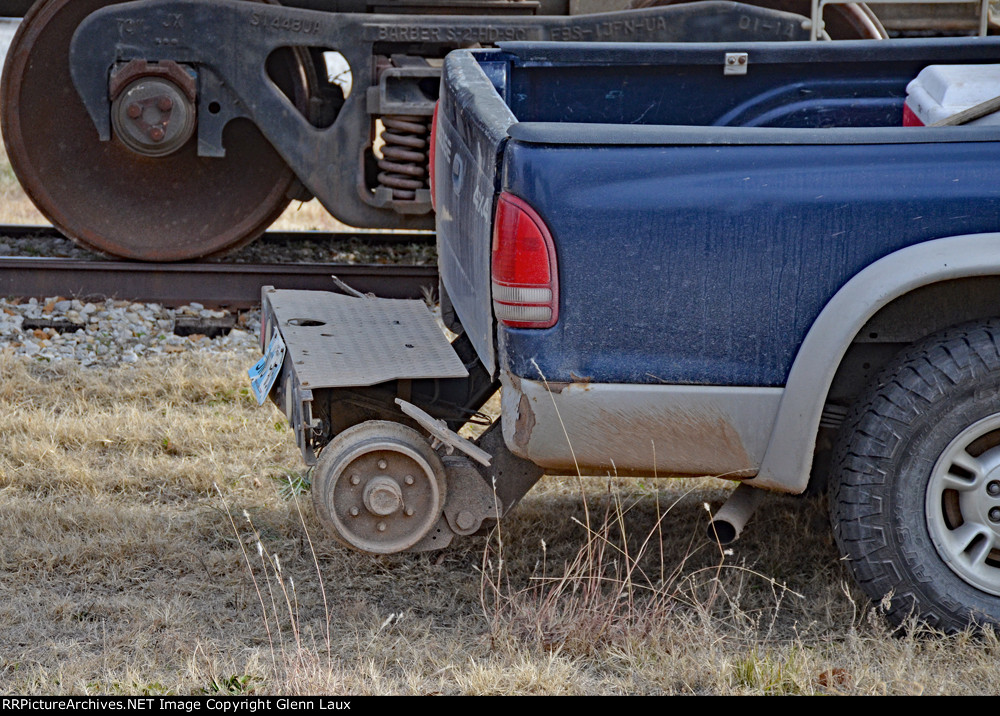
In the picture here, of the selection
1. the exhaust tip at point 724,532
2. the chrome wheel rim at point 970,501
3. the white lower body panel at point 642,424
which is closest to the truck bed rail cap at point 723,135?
the white lower body panel at point 642,424

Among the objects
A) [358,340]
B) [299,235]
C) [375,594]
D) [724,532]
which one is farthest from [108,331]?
[724,532]

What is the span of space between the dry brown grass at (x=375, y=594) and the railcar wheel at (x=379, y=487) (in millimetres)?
274

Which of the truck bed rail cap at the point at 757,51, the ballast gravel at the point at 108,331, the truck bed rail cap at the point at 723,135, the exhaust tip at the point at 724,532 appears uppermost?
the truck bed rail cap at the point at 757,51

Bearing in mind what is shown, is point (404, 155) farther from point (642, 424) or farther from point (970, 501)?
point (970, 501)

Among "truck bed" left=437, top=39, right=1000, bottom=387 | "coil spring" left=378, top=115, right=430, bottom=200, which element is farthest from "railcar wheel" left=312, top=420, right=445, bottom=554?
"coil spring" left=378, top=115, right=430, bottom=200

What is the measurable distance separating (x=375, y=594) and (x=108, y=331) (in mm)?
3228

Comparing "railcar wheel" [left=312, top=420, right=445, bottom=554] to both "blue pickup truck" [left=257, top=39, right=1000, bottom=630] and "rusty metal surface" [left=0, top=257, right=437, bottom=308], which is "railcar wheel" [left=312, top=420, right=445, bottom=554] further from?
"rusty metal surface" [left=0, top=257, right=437, bottom=308]

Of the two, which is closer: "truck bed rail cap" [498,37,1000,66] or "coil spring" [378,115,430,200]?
"truck bed rail cap" [498,37,1000,66]

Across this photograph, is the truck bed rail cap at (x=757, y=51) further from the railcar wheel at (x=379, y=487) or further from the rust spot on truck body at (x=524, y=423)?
the rust spot on truck body at (x=524, y=423)

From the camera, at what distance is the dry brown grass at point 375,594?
3203 mm

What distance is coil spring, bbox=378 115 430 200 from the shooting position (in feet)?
21.7

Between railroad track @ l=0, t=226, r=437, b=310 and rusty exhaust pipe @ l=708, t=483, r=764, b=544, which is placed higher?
railroad track @ l=0, t=226, r=437, b=310

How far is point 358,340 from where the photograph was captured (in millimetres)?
4152
